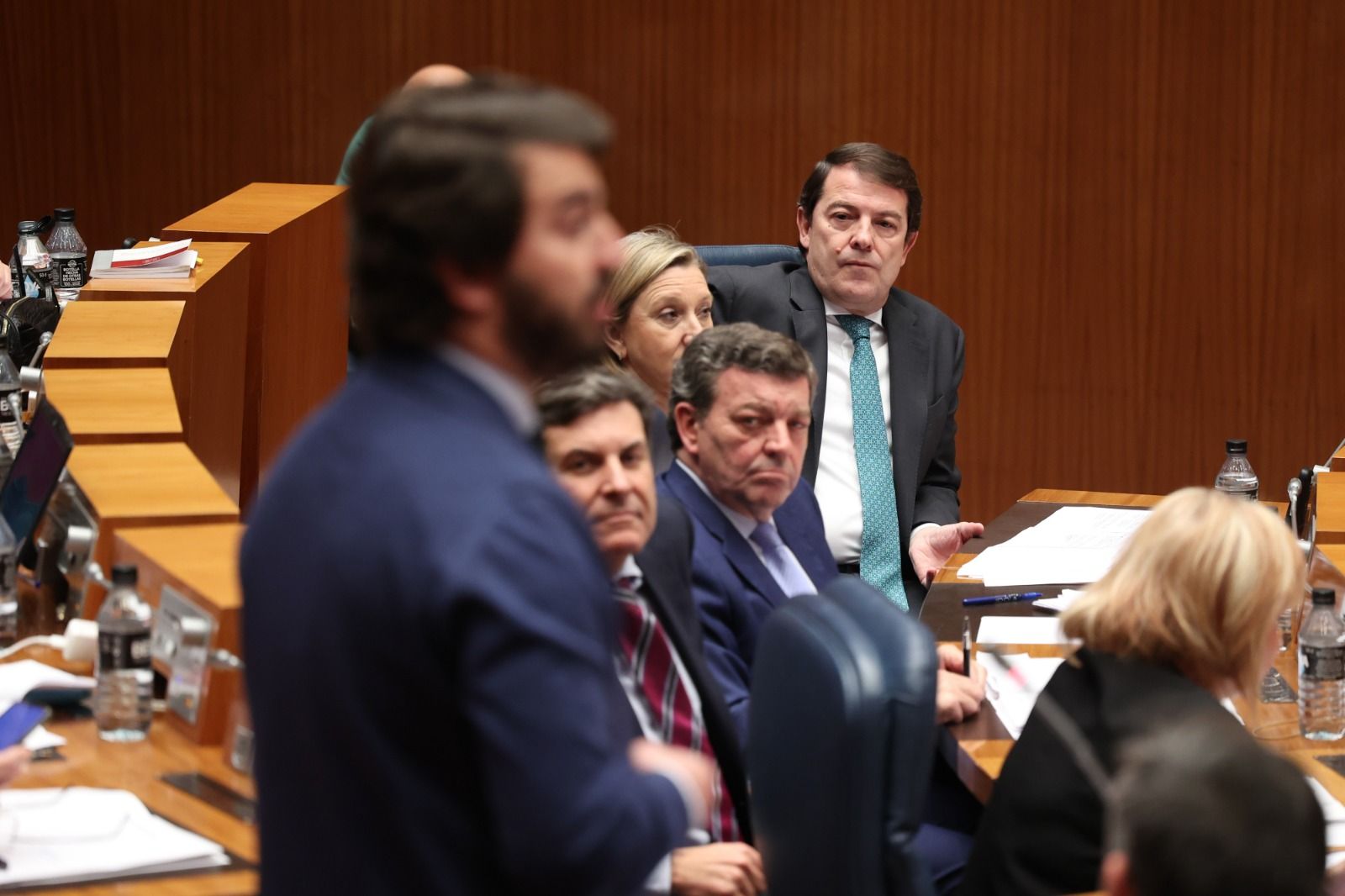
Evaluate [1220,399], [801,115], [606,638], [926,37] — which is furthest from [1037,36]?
[606,638]

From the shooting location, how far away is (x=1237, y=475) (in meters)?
3.58

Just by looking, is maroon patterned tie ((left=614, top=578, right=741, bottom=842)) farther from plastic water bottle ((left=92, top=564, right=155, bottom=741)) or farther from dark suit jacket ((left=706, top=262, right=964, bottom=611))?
dark suit jacket ((left=706, top=262, right=964, bottom=611))

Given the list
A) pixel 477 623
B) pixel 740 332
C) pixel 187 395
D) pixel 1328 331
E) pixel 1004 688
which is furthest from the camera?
pixel 1328 331

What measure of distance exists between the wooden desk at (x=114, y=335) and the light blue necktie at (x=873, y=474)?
1.51 m

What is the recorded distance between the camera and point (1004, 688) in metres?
2.57

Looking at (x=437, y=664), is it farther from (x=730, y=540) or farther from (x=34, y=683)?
(x=730, y=540)

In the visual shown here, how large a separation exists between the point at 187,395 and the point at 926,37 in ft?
10.5

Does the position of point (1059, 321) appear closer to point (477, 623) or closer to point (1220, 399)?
point (1220, 399)

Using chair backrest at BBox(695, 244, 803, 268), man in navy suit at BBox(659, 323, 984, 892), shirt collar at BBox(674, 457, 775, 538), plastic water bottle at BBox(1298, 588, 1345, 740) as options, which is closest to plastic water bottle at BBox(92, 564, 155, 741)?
man in navy suit at BBox(659, 323, 984, 892)

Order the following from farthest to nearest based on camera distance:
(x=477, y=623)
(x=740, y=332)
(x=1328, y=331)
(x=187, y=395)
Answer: (x=1328, y=331) → (x=187, y=395) → (x=740, y=332) → (x=477, y=623)

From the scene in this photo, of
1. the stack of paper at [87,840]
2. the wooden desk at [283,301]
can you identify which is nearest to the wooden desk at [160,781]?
the stack of paper at [87,840]

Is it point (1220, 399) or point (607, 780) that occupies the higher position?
point (607, 780)

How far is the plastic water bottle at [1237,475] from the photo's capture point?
3551mm

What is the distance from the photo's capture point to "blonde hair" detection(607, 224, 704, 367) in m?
3.45
